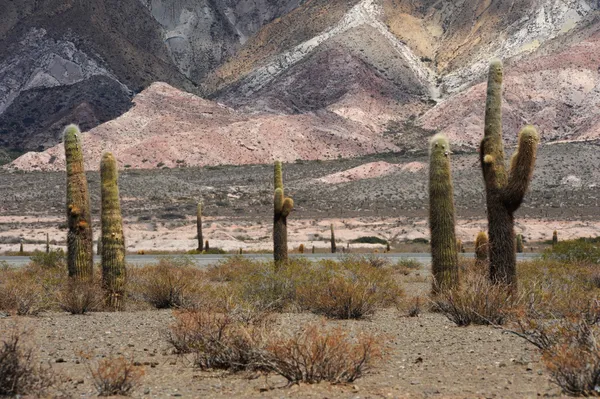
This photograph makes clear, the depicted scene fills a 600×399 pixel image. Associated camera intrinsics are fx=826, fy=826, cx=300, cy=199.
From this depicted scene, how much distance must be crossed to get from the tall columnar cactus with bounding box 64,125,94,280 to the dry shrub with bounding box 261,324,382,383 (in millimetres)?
7809

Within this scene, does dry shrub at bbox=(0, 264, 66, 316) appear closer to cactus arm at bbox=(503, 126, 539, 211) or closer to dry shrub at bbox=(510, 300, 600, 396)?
cactus arm at bbox=(503, 126, 539, 211)

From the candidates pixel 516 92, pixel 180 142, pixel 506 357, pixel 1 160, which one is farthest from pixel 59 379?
pixel 1 160

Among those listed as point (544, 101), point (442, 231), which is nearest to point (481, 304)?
point (442, 231)

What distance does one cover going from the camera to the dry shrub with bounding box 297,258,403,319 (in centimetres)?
1367

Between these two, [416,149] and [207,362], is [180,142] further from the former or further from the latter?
[207,362]

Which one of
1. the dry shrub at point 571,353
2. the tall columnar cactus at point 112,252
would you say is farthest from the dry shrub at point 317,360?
the tall columnar cactus at point 112,252

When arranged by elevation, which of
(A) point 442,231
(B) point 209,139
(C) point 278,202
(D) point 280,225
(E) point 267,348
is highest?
(B) point 209,139

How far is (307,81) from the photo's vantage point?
340 feet

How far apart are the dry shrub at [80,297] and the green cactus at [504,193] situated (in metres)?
Result: 7.00

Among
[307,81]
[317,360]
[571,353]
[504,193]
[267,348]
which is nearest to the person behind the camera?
[571,353]

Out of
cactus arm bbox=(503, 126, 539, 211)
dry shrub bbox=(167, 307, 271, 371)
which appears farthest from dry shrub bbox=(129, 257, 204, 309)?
cactus arm bbox=(503, 126, 539, 211)

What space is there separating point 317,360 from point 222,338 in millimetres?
1535

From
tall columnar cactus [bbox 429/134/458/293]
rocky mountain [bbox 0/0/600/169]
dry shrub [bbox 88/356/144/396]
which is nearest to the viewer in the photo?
dry shrub [bbox 88/356/144/396]

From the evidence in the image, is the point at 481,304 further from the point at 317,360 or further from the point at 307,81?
the point at 307,81
